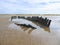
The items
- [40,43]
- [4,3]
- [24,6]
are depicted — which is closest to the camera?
[40,43]

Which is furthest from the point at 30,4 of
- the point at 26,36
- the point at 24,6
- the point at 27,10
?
the point at 26,36

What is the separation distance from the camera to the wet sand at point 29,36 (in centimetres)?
83

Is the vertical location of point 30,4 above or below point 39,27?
above

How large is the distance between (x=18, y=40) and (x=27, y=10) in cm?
95

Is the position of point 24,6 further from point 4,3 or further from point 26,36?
point 26,36

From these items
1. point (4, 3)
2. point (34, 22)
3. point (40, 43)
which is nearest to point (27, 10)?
point (4, 3)

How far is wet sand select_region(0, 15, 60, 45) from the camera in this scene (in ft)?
2.71

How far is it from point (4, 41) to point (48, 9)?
1.05 m

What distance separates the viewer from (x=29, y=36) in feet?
3.04

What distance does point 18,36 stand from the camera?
0.92 m

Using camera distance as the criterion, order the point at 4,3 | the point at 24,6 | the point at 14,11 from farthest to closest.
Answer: the point at 4,3
the point at 24,6
the point at 14,11

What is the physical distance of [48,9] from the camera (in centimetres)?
179

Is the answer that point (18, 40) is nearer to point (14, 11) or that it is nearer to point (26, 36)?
point (26, 36)

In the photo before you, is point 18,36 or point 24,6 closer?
point 18,36
